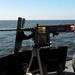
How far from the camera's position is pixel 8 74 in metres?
6.86

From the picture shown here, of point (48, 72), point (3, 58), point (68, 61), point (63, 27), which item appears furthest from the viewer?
point (68, 61)

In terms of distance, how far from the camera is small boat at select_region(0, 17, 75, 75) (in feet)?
20.5

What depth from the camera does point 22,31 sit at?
21.2 ft

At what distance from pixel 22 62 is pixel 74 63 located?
1344 mm

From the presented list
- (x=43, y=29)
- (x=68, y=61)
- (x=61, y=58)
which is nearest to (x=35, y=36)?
(x=43, y=29)

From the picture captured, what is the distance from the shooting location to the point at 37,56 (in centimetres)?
664

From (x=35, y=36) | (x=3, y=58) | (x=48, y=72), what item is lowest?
(x=48, y=72)

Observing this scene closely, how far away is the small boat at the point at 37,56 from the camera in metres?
6.25

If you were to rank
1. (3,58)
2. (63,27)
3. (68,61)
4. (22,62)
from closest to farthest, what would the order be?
1. (63,27)
2. (3,58)
3. (22,62)
4. (68,61)

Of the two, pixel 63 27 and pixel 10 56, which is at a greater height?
pixel 63 27

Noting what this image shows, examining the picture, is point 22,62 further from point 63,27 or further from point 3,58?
point 63,27

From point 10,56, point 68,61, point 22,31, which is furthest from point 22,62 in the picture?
point 68,61

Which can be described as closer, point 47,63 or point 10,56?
point 10,56

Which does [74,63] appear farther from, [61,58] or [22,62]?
[22,62]
